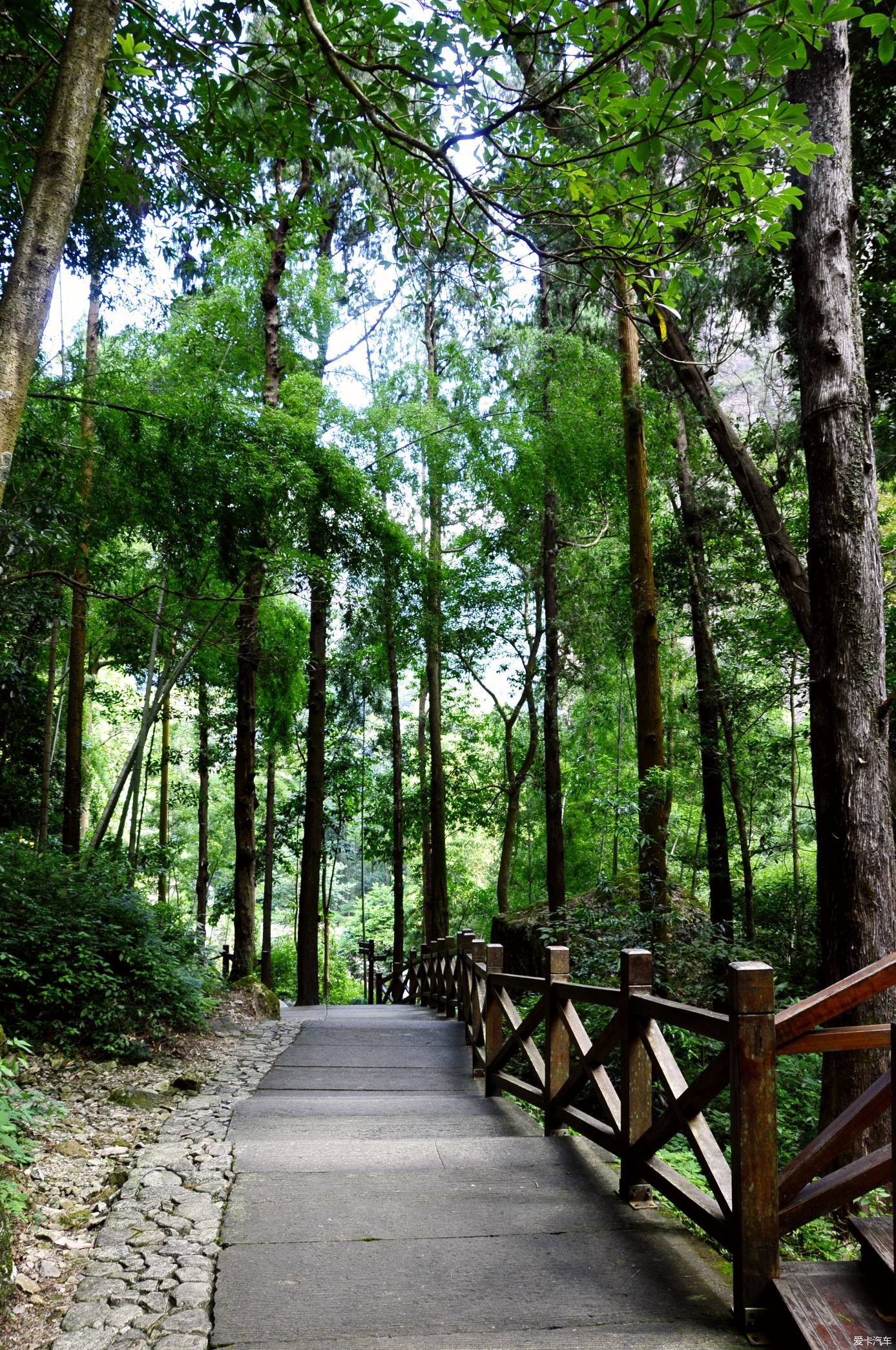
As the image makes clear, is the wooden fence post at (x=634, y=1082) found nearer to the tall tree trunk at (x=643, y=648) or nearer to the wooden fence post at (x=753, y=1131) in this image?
the wooden fence post at (x=753, y=1131)

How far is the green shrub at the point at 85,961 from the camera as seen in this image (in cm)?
604

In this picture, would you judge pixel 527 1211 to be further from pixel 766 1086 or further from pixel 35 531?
pixel 35 531

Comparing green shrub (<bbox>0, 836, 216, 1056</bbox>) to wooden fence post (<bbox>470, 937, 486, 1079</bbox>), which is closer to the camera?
green shrub (<bbox>0, 836, 216, 1056</bbox>)

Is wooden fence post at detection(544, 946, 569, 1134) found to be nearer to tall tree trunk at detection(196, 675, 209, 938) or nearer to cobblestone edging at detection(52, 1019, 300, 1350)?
cobblestone edging at detection(52, 1019, 300, 1350)

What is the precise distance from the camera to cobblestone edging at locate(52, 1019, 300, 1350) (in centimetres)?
244

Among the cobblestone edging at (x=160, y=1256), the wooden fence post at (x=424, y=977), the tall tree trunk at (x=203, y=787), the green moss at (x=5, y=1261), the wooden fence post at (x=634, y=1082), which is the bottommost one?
the wooden fence post at (x=424, y=977)

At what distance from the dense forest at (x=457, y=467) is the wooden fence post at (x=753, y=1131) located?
241cm

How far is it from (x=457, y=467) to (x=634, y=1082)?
14.3 meters

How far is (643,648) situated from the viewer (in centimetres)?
1015

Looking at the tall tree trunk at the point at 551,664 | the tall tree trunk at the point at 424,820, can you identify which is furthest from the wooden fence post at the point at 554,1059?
the tall tree trunk at the point at 424,820

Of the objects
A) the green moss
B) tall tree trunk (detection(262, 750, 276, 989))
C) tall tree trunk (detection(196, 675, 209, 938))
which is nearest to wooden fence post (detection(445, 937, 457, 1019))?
tall tree trunk (detection(196, 675, 209, 938))

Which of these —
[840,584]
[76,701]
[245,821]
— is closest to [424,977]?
[245,821]

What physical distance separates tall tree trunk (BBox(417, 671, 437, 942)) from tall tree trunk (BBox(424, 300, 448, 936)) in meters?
0.26

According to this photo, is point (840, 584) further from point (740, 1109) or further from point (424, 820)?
point (424, 820)
